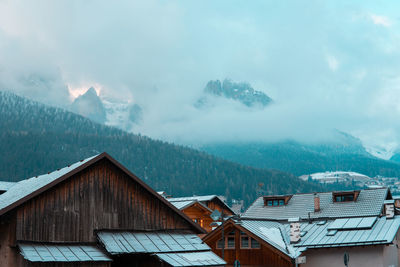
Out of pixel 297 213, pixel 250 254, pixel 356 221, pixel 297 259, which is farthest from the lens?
pixel 297 213

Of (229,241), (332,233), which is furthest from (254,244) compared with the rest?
(332,233)

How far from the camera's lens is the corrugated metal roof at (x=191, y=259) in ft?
89.2

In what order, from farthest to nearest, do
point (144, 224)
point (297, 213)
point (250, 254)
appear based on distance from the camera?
point (297, 213) < point (250, 254) < point (144, 224)

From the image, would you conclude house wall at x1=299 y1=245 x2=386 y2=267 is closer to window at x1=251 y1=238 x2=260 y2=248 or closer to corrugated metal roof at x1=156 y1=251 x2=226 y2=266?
window at x1=251 y1=238 x2=260 y2=248

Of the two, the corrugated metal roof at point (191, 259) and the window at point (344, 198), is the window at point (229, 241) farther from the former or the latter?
the window at point (344, 198)

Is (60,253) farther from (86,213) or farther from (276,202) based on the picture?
(276,202)

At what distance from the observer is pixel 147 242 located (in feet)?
92.8

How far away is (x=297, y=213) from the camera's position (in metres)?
58.7

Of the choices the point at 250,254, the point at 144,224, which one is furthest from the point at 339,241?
the point at 144,224

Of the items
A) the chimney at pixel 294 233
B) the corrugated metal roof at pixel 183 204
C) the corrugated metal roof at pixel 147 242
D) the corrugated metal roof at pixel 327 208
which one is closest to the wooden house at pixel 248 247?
the chimney at pixel 294 233

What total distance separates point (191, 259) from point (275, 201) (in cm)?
3671

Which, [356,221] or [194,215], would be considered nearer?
[356,221]

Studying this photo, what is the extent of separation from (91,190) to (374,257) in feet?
67.9

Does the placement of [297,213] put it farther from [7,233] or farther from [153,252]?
[7,233]
